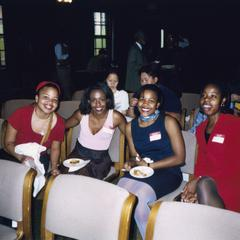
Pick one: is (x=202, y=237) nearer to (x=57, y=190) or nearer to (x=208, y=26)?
(x=57, y=190)

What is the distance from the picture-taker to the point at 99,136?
10.6ft

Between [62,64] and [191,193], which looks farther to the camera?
[62,64]

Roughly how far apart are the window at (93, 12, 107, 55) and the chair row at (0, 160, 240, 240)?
11.5 metres

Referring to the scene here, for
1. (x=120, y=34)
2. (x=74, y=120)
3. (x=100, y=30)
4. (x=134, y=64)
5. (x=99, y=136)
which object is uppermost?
(x=100, y=30)

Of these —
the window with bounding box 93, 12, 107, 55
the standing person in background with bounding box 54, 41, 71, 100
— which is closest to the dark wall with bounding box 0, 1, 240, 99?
the window with bounding box 93, 12, 107, 55

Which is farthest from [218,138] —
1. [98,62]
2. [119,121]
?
[98,62]

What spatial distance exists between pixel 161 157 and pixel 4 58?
949 centimetres

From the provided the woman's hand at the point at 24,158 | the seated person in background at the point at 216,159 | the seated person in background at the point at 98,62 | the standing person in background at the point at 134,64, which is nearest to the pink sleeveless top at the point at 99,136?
the woman's hand at the point at 24,158

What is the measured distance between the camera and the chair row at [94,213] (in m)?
1.63

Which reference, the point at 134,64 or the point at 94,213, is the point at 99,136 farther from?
the point at 134,64

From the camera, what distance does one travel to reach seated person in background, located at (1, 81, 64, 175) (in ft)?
9.92

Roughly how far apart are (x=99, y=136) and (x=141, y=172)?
0.76 metres

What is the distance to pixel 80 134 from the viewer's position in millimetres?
3334

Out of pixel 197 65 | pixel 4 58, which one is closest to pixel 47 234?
pixel 4 58
